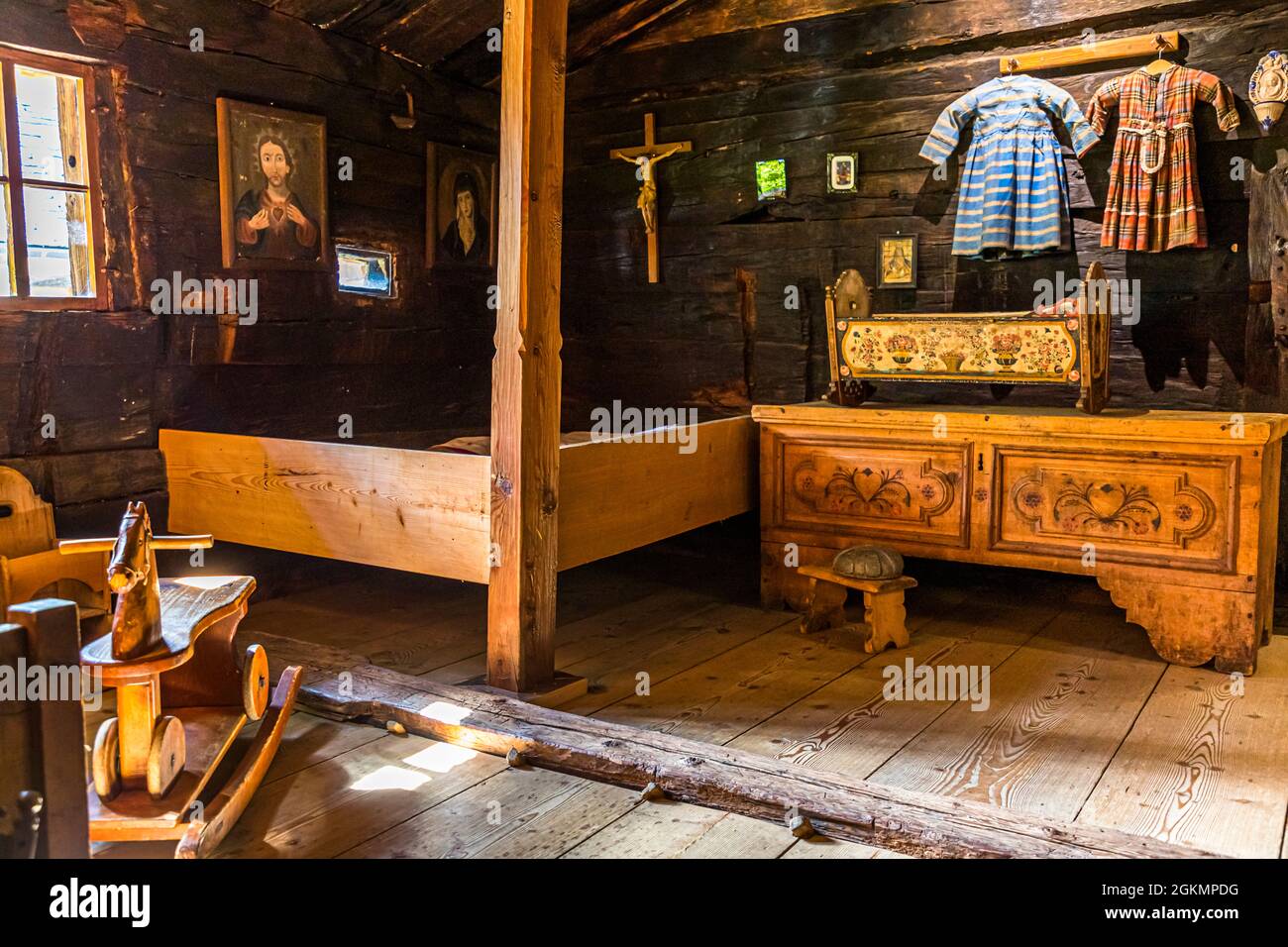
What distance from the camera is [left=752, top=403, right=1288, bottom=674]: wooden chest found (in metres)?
3.94

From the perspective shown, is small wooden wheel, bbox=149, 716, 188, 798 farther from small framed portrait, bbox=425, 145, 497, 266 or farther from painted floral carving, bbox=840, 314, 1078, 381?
small framed portrait, bbox=425, 145, 497, 266

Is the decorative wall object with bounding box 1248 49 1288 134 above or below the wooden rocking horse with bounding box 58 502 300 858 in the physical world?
above

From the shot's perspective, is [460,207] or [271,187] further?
[460,207]

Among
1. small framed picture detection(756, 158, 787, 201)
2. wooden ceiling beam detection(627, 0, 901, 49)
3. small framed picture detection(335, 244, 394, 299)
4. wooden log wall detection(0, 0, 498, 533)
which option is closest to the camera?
wooden log wall detection(0, 0, 498, 533)

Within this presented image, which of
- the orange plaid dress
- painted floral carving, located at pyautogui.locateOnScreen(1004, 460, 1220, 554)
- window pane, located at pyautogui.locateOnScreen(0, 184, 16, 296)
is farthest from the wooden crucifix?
window pane, located at pyautogui.locateOnScreen(0, 184, 16, 296)

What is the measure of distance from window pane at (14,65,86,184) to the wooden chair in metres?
1.21

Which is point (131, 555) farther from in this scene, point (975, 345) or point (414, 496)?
point (975, 345)

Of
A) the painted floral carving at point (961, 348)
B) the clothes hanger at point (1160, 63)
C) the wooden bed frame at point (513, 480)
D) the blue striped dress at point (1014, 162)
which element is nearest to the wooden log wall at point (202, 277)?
the wooden bed frame at point (513, 480)

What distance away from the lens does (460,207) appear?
602cm

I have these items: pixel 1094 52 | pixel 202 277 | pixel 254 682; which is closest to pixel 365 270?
pixel 202 277

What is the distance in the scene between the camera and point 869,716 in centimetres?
352

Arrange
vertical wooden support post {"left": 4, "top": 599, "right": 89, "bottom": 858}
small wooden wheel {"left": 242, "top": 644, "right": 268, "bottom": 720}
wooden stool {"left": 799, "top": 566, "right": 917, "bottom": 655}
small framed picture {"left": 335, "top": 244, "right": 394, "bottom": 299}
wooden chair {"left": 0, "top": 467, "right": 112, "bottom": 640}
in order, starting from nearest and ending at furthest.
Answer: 1. vertical wooden support post {"left": 4, "top": 599, "right": 89, "bottom": 858}
2. small wooden wheel {"left": 242, "top": 644, "right": 268, "bottom": 720}
3. wooden chair {"left": 0, "top": 467, "right": 112, "bottom": 640}
4. wooden stool {"left": 799, "top": 566, "right": 917, "bottom": 655}
5. small framed picture {"left": 335, "top": 244, "right": 394, "bottom": 299}

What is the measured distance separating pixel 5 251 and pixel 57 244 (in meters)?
0.21
